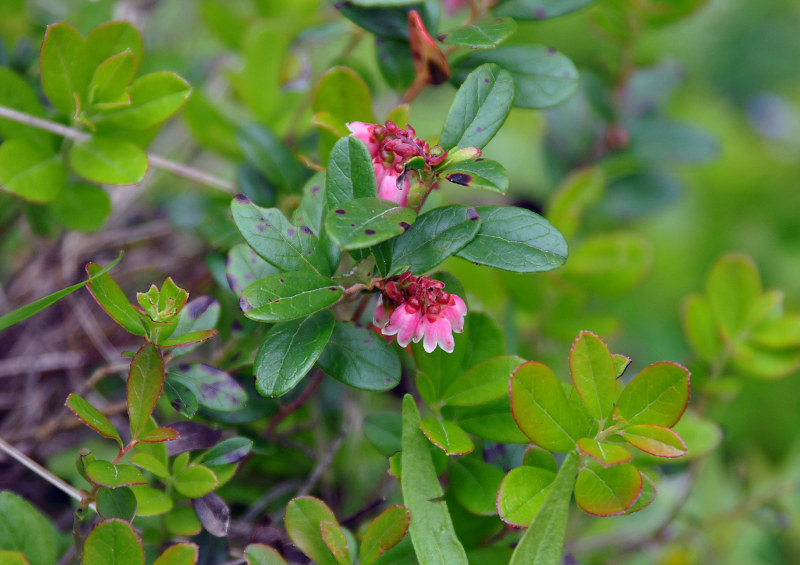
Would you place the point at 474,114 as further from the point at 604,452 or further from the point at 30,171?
the point at 30,171

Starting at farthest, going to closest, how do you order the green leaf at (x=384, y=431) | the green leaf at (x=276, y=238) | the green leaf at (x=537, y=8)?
the green leaf at (x=537, y=8) → the green leaf at (x=384, y=431) → the green leaf at (x=276, y=238)

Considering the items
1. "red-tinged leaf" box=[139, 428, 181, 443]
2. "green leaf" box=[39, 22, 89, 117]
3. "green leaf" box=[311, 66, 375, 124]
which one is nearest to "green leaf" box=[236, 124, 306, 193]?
"green leaf" box=[311, 66, 375, 124]

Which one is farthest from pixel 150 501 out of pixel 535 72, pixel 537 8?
pixel 537 8

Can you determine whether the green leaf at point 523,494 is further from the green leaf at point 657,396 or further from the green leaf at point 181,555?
the green leaf at point 181,555

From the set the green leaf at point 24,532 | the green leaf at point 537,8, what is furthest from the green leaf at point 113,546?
the green leaf at point 537,8

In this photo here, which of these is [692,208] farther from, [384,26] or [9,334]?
[9,334]

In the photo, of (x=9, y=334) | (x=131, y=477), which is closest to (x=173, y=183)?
(x=9, y=334)
